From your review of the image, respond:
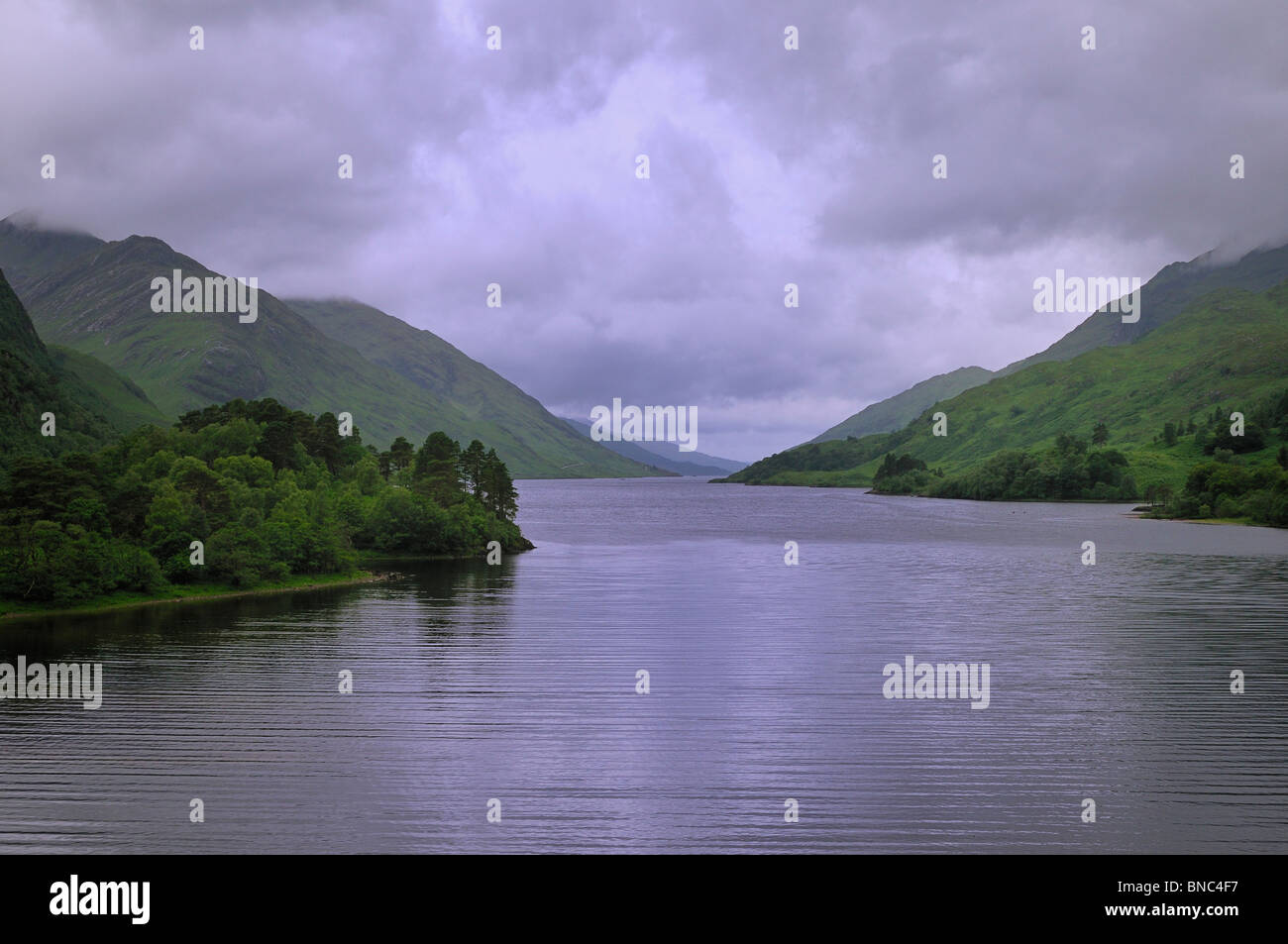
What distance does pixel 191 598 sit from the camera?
81.1 metres

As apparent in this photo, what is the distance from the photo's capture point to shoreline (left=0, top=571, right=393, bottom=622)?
71.2 m

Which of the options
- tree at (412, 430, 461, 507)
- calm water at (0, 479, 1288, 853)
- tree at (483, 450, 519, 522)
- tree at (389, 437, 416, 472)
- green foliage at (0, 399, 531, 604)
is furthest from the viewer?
tree at (389, 437, 416, 472)

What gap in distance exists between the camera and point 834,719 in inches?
1645

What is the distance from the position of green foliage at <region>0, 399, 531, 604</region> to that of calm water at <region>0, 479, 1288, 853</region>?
730cm

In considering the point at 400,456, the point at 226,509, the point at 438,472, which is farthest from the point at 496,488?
the point at 226,509

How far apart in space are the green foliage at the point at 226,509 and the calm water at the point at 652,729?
7.30 meters

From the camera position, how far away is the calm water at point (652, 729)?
28.2 metres

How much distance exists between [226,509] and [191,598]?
14438 mm

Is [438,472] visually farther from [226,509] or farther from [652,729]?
[652,729]

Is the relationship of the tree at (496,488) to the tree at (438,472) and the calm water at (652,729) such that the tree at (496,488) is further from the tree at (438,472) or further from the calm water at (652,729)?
the calm water at (652,729)

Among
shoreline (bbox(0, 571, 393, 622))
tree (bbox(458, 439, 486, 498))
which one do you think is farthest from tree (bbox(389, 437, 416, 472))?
shoreline (bbox(0, 571, 393, 622))

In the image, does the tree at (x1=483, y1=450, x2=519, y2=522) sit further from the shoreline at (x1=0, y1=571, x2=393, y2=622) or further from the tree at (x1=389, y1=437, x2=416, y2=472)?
the shoreline at (x1=0, y1=571, x2=393, y2=622)
